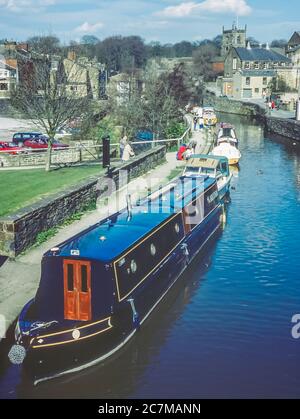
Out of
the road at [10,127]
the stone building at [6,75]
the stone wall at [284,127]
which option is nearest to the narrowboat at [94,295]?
the road at [10,127]

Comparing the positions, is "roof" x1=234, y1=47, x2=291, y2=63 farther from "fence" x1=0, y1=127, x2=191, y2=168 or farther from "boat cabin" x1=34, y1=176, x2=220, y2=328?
"boat cabin" x1=34, y1=176, x2=220, y2=328

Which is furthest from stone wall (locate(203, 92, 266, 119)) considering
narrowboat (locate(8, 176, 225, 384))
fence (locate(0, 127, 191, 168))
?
narrowboat (locate(8, 176, 225, 384))

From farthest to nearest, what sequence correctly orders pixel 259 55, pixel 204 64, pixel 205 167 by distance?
pixel 204 64 < pixel 259 55 < pixel 205 167

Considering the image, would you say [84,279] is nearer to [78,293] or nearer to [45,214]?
[78,293]

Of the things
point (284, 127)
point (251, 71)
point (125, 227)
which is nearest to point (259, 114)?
point (284, 127)

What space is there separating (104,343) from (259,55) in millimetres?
104827

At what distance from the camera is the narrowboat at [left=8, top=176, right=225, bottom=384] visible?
12.2m

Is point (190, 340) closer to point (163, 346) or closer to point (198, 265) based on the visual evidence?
point (163, 346)

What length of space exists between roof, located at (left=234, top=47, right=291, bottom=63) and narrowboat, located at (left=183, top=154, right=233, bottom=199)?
86.1 meters

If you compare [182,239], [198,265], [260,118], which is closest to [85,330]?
[182,239]

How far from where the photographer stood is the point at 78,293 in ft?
43.5

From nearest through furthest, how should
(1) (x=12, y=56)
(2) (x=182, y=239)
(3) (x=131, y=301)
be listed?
(3) (x=131, y=301)
(2) (x=182, y=239)
(1) (x=12, y=56)
